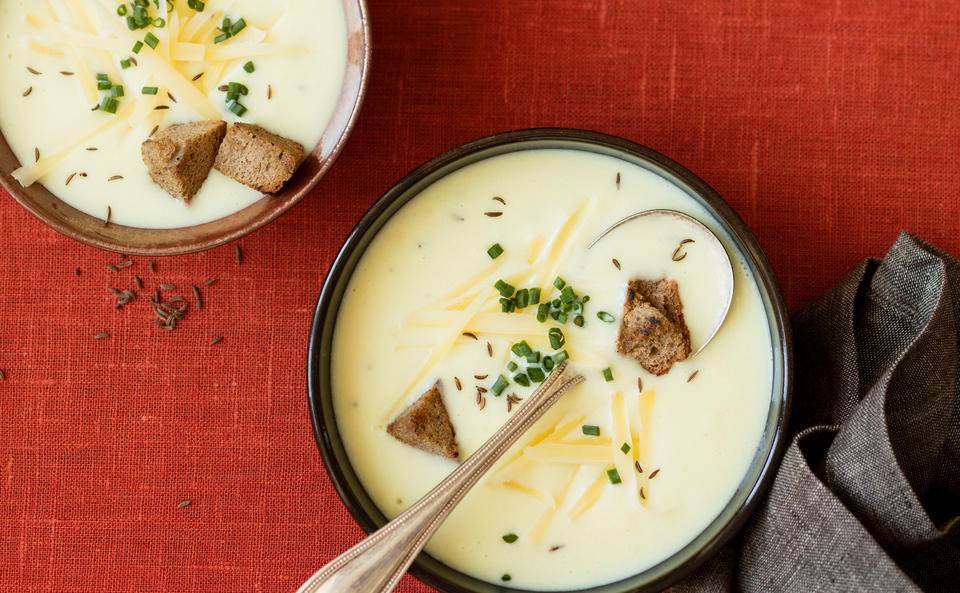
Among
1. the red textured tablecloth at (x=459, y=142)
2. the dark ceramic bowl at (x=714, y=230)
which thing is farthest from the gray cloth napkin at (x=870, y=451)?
the red textured tablecloth at (x=459, y=142)

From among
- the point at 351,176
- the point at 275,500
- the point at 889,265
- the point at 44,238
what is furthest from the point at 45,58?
the point at 889,265

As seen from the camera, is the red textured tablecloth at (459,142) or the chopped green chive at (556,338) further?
the red textured tablecloth at (459,142)

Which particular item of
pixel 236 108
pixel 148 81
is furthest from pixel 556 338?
pixel 148 81

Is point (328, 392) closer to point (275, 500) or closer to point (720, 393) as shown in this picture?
point (275, 500)

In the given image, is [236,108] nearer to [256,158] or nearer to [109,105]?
[256,158]

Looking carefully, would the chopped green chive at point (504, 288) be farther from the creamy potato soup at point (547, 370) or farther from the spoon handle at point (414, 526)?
the spoon handle at point (414, 526)

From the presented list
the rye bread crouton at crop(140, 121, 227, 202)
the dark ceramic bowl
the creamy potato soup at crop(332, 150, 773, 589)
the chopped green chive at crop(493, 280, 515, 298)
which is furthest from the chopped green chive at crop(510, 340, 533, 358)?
the rye bread crouton at crop(140, 121, 227, 202)

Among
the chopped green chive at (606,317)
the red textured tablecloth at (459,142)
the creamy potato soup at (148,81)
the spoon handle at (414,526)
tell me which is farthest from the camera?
the red textured tablecloth at (459,142)
